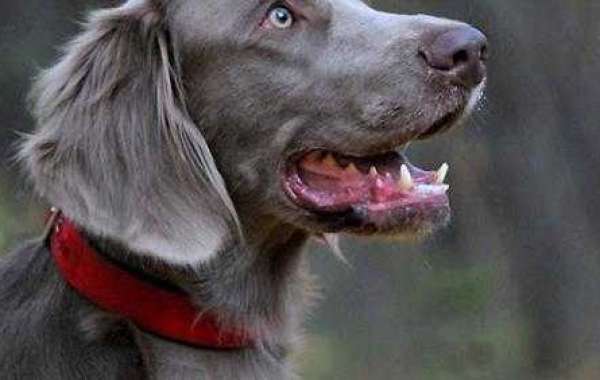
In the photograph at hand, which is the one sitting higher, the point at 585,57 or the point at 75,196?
the point at 75,196

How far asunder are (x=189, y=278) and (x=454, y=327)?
4.54 meters

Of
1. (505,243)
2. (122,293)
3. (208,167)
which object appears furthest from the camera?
(505,243)

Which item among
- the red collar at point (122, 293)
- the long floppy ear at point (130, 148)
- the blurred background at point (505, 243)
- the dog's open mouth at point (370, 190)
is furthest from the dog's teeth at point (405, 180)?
the blurred background at point (505, 243)

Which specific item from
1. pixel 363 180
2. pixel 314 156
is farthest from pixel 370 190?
pixel 314 156

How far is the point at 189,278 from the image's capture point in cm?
571

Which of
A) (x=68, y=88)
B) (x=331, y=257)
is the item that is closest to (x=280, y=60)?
(x=68, y=88)

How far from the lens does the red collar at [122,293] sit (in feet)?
18.2

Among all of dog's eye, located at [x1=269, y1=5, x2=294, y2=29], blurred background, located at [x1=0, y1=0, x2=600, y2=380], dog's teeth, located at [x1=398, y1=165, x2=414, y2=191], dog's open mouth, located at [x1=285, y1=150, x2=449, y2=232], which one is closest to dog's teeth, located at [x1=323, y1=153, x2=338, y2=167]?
dog's open mouth, located at [x1=285, y1=150, x2=449, y2=232]

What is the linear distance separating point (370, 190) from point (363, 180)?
2.3 inches

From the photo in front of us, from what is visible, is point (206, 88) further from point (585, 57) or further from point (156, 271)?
point (585, 57)

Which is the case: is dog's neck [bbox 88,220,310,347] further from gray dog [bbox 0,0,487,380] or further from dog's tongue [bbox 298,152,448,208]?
dog's tongue [bbox 298,152,448,208]

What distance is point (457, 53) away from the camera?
5566 millimetres

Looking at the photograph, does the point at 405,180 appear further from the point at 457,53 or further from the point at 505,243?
the point at 505,243

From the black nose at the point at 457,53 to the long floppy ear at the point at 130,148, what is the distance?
25.1 inches
